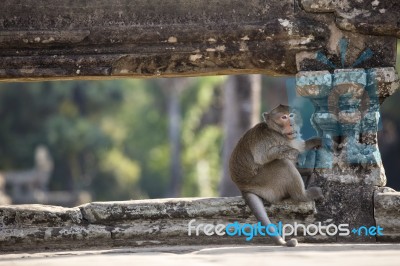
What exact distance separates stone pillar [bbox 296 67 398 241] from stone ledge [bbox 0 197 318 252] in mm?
221

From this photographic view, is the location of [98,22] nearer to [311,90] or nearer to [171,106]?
[311,90]

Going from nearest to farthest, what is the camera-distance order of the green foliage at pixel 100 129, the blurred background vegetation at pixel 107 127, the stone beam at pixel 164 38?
the stone beam at pixel 164 38, the blurred background vegetation at pixel 107 127, the green foliage at pixel 100 129

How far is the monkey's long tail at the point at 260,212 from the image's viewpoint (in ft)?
23.2

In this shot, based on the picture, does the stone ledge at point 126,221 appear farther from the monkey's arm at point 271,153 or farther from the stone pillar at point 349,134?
the monkey's arm at point 271,153

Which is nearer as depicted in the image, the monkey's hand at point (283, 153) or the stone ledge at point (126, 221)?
the stone ledge at point (126, 221)

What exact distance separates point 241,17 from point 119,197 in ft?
87.5

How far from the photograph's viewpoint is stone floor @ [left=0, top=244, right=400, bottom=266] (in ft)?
20.3

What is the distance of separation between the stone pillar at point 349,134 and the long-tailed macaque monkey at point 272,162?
134mm

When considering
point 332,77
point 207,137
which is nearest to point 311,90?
point 332,77

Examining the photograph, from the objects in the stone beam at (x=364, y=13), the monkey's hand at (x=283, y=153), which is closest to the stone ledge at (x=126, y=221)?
the monkey's hand at (x=283, y=153)

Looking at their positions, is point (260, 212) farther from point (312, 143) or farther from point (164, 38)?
point (164, 38)

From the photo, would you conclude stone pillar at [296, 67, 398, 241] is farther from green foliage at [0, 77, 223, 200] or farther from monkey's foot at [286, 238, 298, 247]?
green foliage at [0, 77, 223, 200]

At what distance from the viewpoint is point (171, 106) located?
96.5ft

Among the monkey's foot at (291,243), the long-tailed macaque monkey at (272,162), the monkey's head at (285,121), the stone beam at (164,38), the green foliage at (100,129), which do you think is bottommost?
the green foliage at (100,129)
